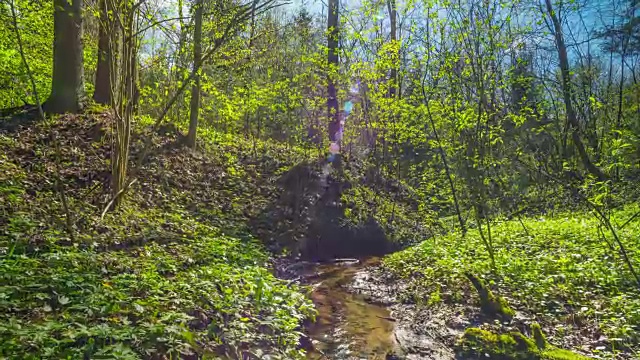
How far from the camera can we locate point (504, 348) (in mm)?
4270

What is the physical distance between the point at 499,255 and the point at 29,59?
42.6 feet

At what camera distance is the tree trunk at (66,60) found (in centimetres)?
862

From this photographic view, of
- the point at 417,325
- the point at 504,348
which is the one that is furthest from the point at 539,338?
the point at 417,325

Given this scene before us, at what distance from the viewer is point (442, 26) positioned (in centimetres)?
736

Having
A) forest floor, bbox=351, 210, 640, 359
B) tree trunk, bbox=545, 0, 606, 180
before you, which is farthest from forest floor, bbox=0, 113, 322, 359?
tree trunk, bbox=545, 0, 606, 180

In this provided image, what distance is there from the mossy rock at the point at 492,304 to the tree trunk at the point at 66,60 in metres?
9.43

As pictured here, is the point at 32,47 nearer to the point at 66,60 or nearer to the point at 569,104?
the point at 66,60

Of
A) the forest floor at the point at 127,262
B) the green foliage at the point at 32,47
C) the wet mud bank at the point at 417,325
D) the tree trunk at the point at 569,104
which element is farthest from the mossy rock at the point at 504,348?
the green foliage at the point at 32,47

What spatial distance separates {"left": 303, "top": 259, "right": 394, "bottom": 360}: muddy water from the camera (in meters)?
4.86

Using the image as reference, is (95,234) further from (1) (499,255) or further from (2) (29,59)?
(2) (29,59)

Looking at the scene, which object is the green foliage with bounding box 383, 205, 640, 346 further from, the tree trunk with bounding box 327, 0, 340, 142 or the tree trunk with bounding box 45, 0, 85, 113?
the tree trunk with bounding box 45, 0, 85, 113

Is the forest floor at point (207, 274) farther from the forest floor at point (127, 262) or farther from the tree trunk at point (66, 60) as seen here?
the tree trunk at point (66, 60)

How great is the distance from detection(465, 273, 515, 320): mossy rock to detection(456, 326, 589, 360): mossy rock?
922 millimetres

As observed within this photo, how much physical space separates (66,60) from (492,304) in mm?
9891
